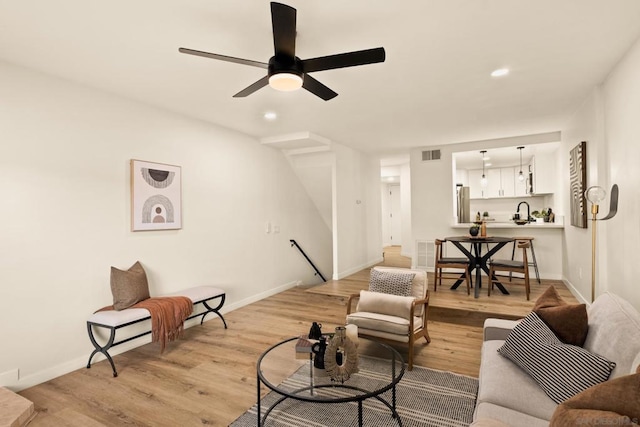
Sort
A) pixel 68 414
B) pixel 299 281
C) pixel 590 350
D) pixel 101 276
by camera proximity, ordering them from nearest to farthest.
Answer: pixel 590 350, pixel 68 414, pixel 101 276, pixel 299 281

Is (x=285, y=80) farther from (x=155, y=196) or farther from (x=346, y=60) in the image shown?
(x=155, y=196)

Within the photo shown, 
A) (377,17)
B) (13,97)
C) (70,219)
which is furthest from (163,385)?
(377,17)

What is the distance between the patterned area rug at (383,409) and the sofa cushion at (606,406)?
114 centimetres

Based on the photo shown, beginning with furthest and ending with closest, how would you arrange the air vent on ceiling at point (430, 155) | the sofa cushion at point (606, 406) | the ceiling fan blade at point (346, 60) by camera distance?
1. the air vent on ceiling at point (430, 155)
2. the ceiling fan blade at point (346, 60)
3. the sofa cushion at point (606, 406)

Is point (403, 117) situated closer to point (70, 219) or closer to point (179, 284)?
point (179, 284)

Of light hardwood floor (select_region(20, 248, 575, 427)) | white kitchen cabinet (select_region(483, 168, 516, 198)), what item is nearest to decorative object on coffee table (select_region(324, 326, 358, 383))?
light hardwood floor (select_region(20, 248, 575, 427))

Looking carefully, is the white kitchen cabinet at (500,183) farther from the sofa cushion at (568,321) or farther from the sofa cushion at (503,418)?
the sofa cushion at (503,418)

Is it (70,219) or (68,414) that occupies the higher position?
(70,219)

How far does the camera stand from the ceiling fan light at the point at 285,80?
2.12m

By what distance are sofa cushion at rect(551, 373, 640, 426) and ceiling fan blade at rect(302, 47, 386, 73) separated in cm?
181

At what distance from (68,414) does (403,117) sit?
439 centimetres

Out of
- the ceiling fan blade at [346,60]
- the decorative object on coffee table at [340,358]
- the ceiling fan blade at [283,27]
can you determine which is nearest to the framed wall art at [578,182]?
the ceiling fan blade at [346,60]

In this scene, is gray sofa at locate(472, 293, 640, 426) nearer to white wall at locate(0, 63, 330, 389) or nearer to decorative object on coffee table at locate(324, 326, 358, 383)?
decorative object on coffee table at locate(324, 326, 358, 383)

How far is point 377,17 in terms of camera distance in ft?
7.11
